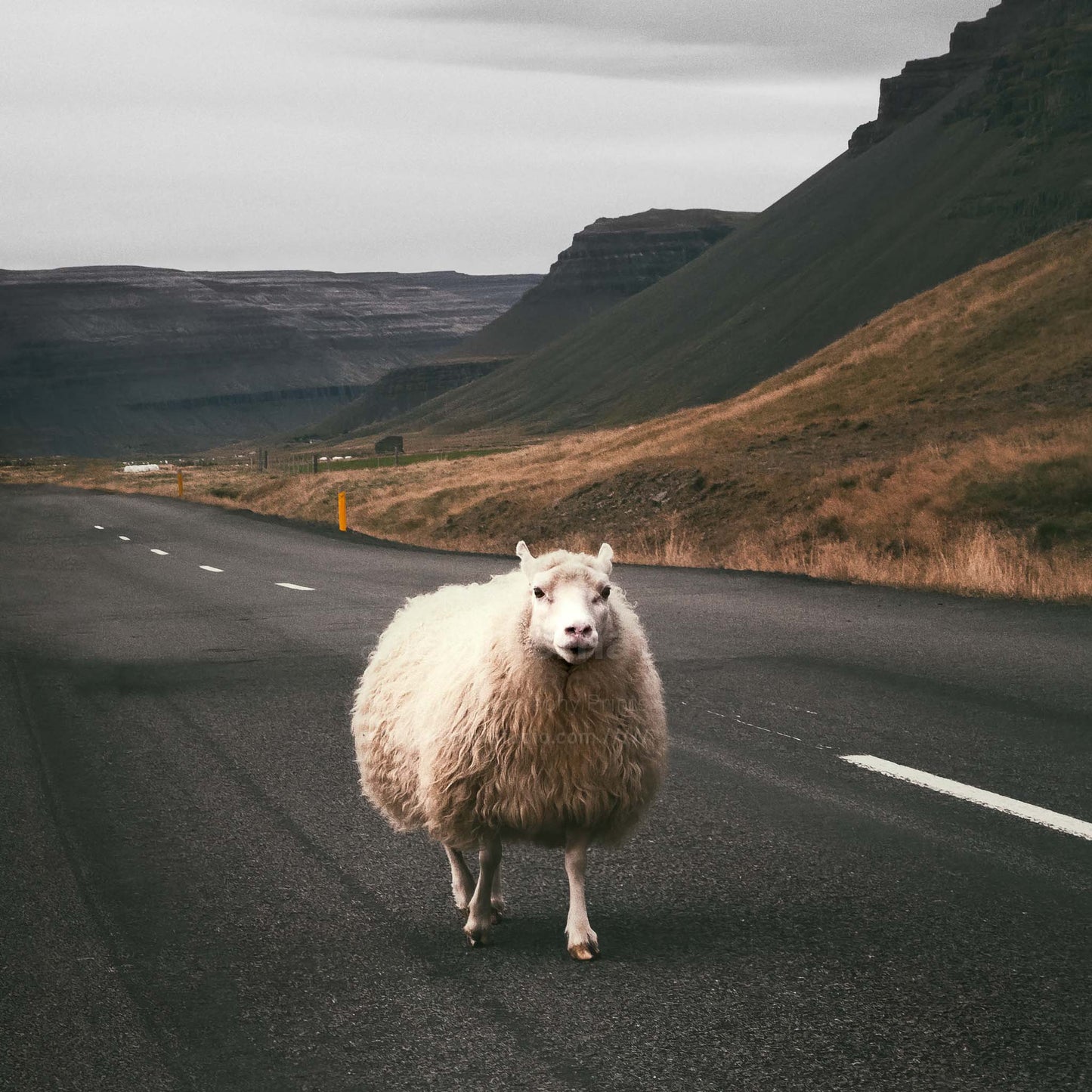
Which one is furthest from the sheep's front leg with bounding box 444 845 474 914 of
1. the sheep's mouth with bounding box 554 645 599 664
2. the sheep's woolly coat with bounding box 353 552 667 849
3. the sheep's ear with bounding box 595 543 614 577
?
the sheep's ear with bounding box 595 543 614 577

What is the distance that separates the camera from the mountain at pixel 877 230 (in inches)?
4788

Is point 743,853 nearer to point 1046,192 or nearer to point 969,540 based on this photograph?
point 969,540

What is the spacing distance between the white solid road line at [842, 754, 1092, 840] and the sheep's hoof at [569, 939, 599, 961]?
2.45m

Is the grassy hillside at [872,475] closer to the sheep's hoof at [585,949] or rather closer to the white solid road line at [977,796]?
the white solid road line at [977,796]

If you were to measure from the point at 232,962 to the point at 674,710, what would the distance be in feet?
15.8

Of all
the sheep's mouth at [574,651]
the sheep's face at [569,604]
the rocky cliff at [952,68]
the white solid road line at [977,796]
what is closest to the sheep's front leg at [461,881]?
the sheep's face at [569,604]

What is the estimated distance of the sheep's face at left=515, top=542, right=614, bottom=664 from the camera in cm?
450

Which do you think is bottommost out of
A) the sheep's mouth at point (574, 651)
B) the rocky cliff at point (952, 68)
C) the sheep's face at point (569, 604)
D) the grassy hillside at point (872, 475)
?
the grassy hillside at point (872, 475)

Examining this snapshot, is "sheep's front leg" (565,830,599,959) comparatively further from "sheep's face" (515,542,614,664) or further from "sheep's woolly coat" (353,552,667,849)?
"sheep's face" (515,542,614,664)

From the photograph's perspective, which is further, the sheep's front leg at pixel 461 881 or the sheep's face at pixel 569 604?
the sheep's front leg at pixel 461 881

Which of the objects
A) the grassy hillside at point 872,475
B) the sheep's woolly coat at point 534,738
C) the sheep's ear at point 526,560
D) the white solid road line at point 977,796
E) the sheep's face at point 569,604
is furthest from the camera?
the grassy hillside at point 872,475

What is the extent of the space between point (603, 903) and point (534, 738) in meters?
0.92

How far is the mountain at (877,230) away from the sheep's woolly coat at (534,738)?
105m

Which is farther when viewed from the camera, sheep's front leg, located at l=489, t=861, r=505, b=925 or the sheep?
sheep's front leg, located at l=489, t=861, r=505, b=925
